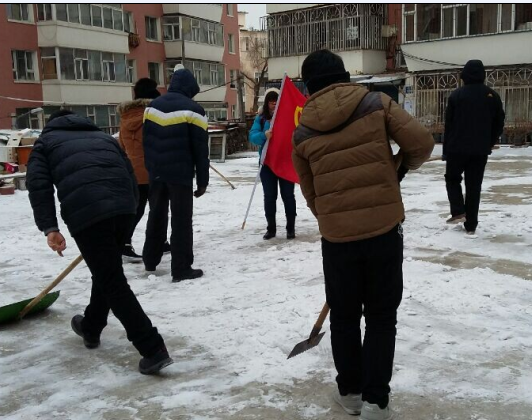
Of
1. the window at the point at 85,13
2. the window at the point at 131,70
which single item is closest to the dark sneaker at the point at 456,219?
the window at the point at 85,13

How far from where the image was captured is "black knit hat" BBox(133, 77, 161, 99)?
623 centimetres

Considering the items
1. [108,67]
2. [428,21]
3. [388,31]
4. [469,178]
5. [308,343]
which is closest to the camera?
[308,343]

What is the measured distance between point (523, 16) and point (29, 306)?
20873 mm

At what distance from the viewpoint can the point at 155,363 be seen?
3359 millimetres

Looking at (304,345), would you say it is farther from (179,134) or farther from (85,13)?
(85,13)

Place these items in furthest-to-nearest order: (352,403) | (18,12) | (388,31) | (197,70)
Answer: (197,70) → (18,12) → (388,31) → (352,403)

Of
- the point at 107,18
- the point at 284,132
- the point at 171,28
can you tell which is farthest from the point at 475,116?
the point at 171,28

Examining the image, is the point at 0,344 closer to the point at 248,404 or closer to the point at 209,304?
the point at 209,304

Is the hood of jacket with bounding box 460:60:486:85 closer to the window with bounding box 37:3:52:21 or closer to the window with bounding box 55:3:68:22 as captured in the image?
the window with bounding box 55:3:68:22

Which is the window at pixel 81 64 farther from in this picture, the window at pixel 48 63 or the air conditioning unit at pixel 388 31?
the air conditioning unit at pixel 388 31

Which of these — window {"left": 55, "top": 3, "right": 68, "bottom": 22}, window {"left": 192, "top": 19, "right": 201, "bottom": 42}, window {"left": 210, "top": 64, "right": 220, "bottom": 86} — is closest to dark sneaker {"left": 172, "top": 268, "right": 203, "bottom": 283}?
window {"left": 55, "top": 3, "right": 68, "bottom": 22}

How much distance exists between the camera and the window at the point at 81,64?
28.0 m

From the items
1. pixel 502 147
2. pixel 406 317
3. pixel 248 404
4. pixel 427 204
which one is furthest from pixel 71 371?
pixel 502 147

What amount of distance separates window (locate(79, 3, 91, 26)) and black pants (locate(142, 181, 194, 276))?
25.6 meters
